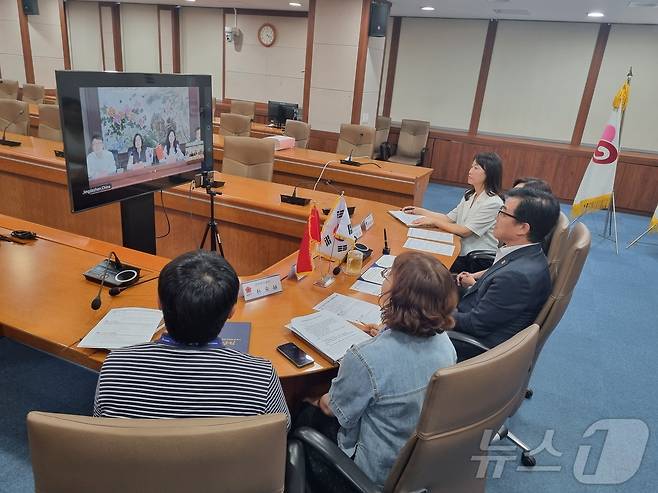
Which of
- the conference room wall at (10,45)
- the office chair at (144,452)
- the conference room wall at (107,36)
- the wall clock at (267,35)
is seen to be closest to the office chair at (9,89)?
the conference room wall at (10,45)

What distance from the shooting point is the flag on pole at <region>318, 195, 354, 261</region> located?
2.07 metres

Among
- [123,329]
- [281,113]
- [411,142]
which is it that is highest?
[281,113]

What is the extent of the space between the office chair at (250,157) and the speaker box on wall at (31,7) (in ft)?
23.9

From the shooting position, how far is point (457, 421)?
100 cm

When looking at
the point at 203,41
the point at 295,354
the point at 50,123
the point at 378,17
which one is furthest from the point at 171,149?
the point at 203,41

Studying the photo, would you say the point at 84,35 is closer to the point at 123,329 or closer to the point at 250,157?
the point at 250,157

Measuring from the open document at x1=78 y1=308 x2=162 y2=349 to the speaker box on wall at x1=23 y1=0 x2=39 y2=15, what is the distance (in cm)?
951

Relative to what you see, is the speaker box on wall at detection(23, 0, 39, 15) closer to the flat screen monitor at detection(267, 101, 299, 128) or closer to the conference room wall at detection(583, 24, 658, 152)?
the flat screen monitor at detection(267, 101, 299, 128)

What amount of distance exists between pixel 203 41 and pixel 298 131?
453 centimetres

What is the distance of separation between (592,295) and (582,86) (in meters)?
4.20

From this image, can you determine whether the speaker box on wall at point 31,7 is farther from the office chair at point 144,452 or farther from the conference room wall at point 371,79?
the office chair at point 144,452

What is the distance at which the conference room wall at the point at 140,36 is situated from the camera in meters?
8.94

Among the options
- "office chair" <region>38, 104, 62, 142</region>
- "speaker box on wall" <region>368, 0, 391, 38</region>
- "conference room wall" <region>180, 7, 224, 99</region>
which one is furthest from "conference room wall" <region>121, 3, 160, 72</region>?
"speaker box on wall" <region>368, 0, 391, 38</region>

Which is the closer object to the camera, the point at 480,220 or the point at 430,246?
the point at 430,246
